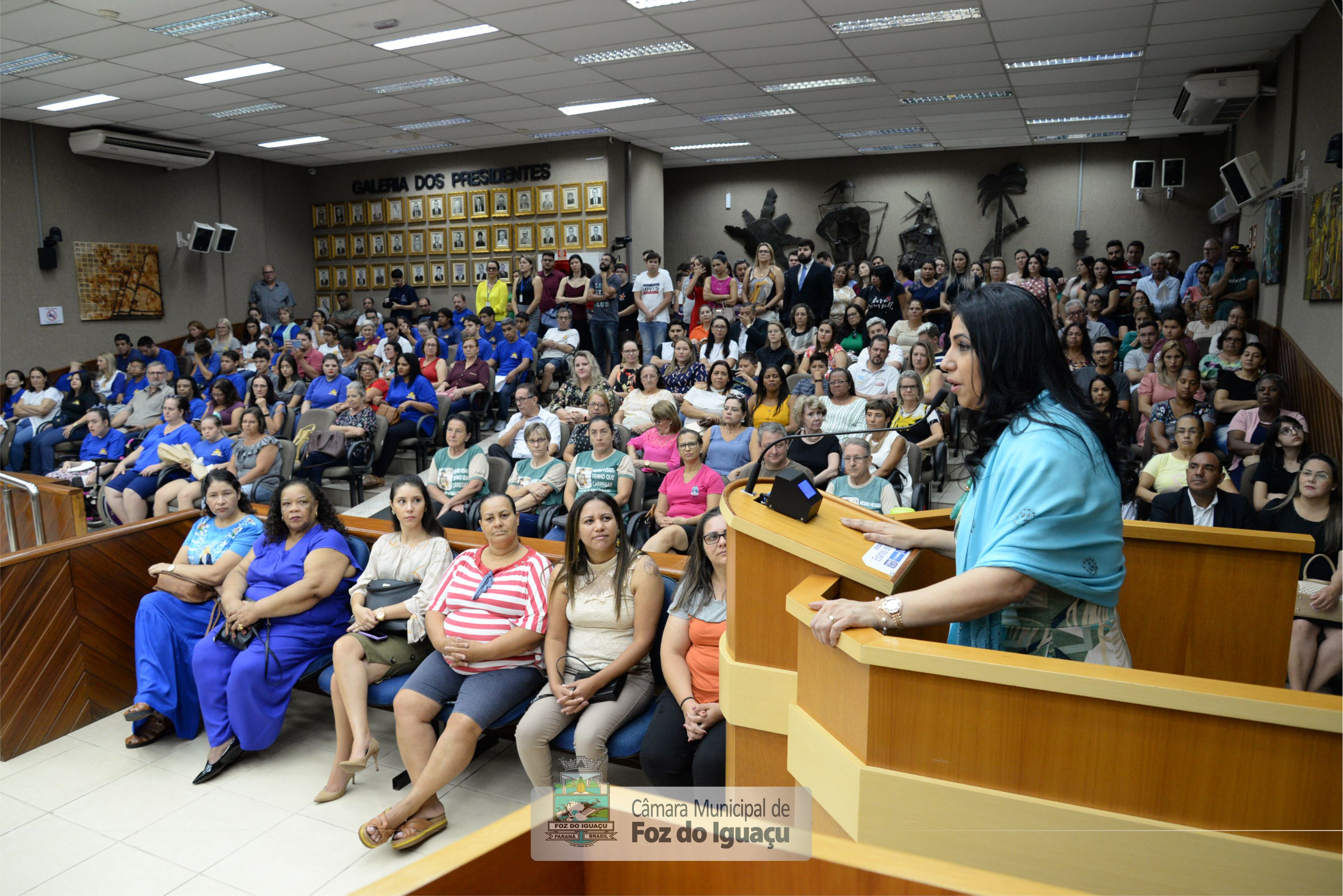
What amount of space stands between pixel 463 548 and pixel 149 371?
5.88 meters

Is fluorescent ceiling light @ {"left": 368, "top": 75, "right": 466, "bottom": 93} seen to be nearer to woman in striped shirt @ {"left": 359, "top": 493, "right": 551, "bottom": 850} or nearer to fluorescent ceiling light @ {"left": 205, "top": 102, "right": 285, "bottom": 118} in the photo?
fluorescent ceiling light @ {"left": 205, "top": 102, "right": 285, "bottom": 118}

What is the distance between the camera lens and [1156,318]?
296 inches

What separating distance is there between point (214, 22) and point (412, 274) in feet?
20.4

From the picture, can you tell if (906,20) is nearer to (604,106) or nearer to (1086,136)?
(604,106)

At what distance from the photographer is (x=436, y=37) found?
6766mm

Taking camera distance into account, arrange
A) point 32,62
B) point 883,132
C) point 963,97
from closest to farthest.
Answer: point 32,62 → point 963,97 → point 883,132

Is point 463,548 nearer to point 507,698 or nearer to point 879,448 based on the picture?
point 507,698

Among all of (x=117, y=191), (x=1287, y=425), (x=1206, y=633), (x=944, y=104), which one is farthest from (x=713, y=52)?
(x=117, y=191)

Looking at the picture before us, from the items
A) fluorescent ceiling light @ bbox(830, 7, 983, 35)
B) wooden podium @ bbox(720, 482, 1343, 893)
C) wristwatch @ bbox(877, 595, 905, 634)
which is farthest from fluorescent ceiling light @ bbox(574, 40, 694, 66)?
wristwatch @ bbox(877, 595, 905, 634)

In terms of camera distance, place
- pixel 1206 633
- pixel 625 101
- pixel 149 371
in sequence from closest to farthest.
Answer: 1. pixel 1206 633
2. pixel 149 371
3. pixel 625 101

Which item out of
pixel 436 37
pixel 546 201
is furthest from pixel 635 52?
pixel 546 201

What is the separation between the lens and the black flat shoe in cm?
327

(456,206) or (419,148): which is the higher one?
(419,148)

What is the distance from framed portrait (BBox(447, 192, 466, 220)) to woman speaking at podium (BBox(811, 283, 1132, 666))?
37.2 ft
